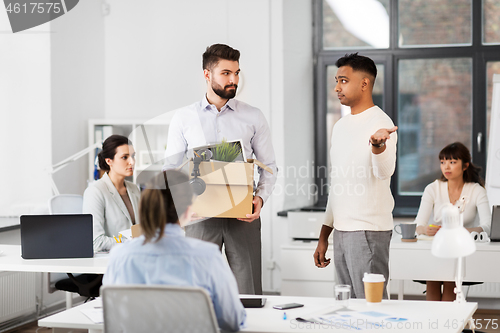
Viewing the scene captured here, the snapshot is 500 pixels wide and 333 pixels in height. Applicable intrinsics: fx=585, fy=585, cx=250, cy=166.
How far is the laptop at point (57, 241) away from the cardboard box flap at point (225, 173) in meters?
0.90

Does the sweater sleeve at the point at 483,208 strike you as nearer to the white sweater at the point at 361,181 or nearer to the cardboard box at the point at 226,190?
the white sweater at the point at 361,181

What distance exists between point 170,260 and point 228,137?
111cm

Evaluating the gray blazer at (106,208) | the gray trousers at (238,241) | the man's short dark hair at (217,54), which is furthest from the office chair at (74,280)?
the man's short dark hair at (217,54)

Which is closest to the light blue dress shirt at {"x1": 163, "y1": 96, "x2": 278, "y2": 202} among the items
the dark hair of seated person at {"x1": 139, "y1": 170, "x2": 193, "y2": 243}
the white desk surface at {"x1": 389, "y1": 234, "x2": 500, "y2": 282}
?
the dark hair of seated person at {"x1": 139, "y1": 170, "x2": 193, "y2": 243}

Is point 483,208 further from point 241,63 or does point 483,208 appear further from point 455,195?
point 241,63

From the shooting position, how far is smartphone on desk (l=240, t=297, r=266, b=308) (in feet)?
6.79

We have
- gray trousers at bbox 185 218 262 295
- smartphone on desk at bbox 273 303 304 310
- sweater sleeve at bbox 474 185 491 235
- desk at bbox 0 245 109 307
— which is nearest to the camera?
smartphone on desk at bbox 273 303 304 310

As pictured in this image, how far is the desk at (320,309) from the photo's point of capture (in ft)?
5.86

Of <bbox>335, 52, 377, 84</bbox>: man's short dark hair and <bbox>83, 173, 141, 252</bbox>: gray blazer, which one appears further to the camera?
<bbox>83, 173, 141, 252</bbox>: gray blazer

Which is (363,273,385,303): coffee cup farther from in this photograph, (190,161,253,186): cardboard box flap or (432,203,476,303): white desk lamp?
→ (190,161,253,186): cardboard box flap

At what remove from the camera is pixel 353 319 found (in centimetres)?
187

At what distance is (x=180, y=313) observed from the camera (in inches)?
62.4

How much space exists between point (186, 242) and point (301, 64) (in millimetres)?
3984

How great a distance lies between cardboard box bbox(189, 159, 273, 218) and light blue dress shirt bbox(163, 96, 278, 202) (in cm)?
25
